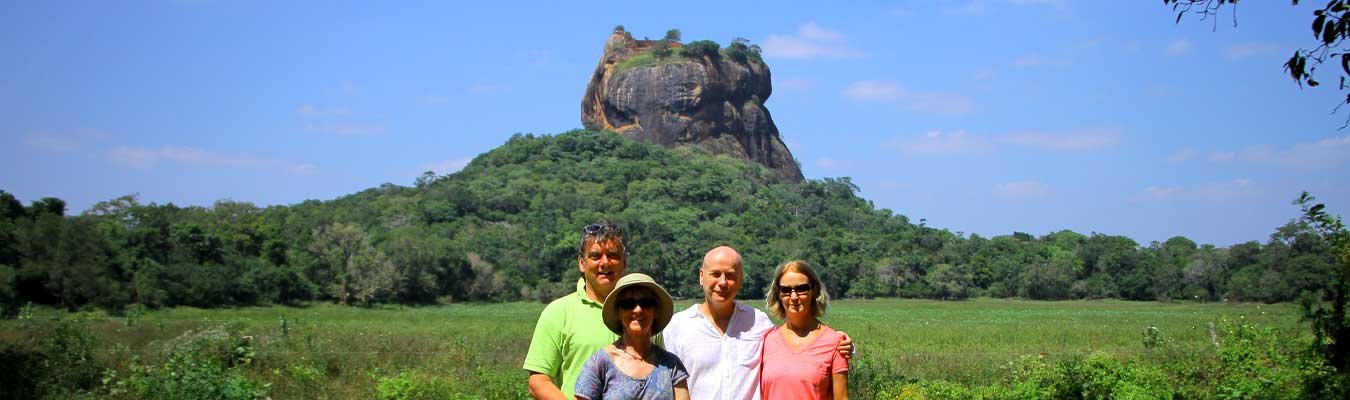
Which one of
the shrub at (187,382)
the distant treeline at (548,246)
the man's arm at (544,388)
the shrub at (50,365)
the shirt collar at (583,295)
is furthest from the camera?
the distant treeline at (548,246)

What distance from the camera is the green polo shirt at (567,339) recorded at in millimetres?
4332

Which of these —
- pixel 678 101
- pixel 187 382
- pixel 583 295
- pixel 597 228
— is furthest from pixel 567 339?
pixel 678 101

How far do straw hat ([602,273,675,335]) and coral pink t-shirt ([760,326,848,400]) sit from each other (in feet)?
1.99

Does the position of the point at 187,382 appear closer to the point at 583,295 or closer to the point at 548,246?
the point at 583,295

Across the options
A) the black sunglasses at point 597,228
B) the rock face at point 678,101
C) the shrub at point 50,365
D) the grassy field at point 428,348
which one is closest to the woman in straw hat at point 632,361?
the black sunglasses at point 597,228

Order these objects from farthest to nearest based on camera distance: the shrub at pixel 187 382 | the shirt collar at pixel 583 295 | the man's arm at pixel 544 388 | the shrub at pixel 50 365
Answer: the shrub at pixel 50 365 < the shrub at pixel 187 382 < the shirt collar at pixel 583 295 < the man's arm at pixel 544 388

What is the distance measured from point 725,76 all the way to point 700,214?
1693 inches

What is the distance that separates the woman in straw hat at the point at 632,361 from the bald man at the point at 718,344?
1.41 feet

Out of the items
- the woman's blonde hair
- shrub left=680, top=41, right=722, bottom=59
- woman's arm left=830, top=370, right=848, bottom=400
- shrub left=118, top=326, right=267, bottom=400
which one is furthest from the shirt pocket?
shrub left=680, top=41, right=722, bottom=59

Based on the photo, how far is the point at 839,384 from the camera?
15.2 ft

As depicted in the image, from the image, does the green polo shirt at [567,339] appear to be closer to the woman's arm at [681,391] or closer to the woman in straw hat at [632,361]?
the woman in straw hat at [632,361]

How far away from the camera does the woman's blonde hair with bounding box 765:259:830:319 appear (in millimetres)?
4613

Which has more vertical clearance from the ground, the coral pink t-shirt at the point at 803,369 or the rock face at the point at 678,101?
the rock face at the point at 678,101

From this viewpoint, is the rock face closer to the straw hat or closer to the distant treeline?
the distant treeline
